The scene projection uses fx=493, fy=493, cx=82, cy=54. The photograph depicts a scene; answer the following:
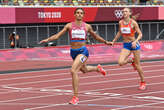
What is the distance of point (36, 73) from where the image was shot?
18656 millimetres

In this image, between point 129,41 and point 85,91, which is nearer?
point 85,91

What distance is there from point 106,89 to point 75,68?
280 centimetres

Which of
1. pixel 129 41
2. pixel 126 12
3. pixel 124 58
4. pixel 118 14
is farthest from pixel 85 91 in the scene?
pixel 118 14

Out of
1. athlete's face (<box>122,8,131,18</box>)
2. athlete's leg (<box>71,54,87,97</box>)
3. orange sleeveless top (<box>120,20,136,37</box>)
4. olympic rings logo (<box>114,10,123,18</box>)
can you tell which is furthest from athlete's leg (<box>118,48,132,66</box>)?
olympic rings logo (<box>114,10,123,18</box>)

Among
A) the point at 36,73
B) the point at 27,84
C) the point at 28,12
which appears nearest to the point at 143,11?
the point at 28,12

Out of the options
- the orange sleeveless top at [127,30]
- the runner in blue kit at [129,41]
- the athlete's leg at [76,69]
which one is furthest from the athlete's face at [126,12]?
the athlete's leg at [76,69]

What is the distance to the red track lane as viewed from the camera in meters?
10.1

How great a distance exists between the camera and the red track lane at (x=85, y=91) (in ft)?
33.1

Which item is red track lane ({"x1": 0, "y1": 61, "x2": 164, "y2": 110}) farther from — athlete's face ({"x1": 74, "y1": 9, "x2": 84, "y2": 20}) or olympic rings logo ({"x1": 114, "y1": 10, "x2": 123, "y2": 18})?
olympic rings logo ({"x1": 114, "y1": 10, "x2": 123, "y2": 18})

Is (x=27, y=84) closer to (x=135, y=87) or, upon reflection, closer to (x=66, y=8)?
(x=135, y=87)

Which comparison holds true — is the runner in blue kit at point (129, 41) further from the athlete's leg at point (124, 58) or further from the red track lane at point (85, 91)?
the red track lane at point (85, 91)

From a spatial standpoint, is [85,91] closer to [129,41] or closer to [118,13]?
[129,41]

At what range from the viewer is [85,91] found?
12.7 metres

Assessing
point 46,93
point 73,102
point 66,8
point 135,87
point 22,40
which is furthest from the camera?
point 66,8
